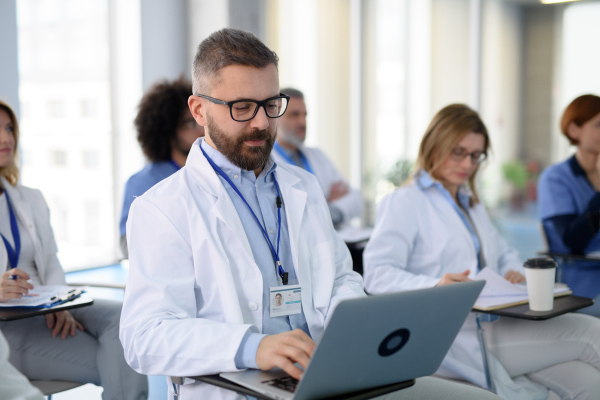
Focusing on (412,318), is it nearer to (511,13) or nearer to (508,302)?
(508,302)

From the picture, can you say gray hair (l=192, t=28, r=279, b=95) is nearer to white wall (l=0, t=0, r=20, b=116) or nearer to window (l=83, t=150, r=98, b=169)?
white wall (l=0, t=0, r=20, b=116)

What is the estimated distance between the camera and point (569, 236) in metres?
3.07

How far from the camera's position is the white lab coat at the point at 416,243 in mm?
2344

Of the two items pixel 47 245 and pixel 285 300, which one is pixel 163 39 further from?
pixel 285 300

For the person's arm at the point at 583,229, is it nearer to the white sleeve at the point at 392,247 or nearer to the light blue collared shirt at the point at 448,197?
the light blue collared shirt at the point at 448,197

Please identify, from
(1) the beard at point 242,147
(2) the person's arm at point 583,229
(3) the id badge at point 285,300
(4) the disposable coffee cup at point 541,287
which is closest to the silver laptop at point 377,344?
(3) the id badge at point 285,300

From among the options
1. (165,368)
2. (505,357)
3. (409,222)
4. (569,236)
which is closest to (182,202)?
(165,368)

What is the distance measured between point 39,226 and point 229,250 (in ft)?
4.84

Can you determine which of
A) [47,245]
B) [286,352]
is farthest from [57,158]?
[286,352]

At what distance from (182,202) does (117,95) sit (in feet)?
17.6

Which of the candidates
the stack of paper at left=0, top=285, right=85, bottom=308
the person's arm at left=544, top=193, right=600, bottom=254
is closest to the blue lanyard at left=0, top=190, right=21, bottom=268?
the stack of paper at left=0, top=285, right=85, bottom=308

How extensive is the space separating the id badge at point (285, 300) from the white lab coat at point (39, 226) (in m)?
1.47

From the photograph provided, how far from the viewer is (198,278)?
1.48 metres

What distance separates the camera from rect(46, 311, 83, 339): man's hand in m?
2.27
